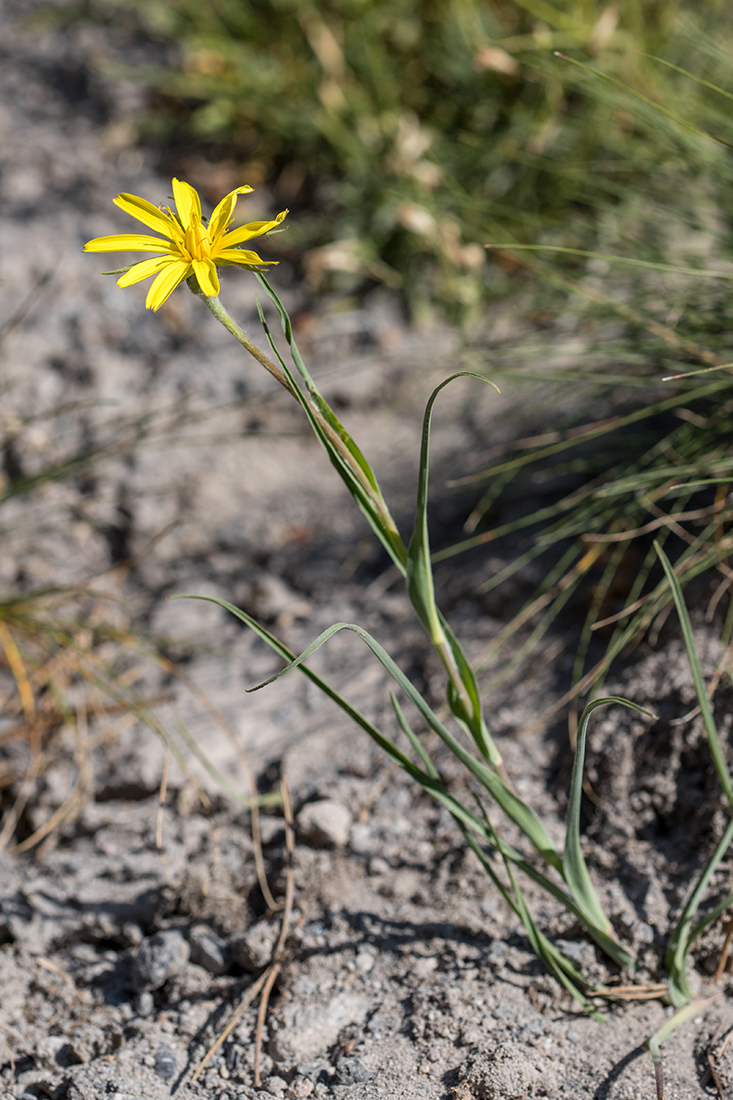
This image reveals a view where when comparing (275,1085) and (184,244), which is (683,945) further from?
(184,244)

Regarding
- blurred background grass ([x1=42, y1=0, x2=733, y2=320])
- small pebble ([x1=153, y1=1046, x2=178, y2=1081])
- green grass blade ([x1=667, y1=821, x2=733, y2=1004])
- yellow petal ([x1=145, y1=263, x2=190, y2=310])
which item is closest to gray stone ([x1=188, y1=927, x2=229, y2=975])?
small pebble ([x1=153, y1=1046, x2=178, y2=1081])

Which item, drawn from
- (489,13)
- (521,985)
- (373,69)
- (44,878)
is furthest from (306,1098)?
(489,13)

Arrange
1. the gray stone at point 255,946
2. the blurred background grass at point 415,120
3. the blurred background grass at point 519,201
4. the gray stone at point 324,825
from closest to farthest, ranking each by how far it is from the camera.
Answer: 1. the gray stone at point 255,946
2. the gray stone at point 324,825
3. the blurred background grass at point 519,201
4. the blurred background grass at point 415,120

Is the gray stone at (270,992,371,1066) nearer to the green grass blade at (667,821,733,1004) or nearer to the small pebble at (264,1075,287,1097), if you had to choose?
the small pebble at (264,1075,287,1097)

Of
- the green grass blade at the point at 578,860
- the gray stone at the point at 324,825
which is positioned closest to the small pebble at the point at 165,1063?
the gray stone at the point at 324,825

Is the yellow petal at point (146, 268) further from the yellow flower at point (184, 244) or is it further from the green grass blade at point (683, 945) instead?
the green grass blade at point (683, 945)

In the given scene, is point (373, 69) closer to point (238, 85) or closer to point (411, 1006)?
point (238, 85)

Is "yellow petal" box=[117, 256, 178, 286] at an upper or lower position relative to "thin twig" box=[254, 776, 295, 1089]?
upper

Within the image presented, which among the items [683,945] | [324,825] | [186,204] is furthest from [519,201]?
[683,945]
